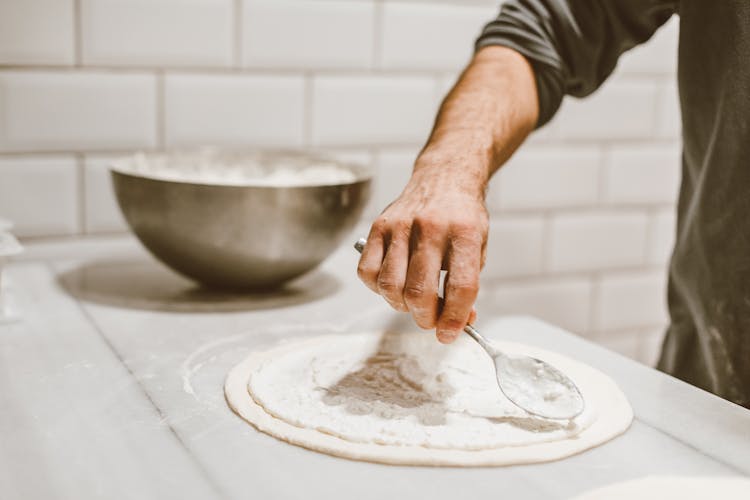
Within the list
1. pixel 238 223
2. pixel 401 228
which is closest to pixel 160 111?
pixel 238 223

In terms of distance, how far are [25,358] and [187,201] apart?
9.7 inches

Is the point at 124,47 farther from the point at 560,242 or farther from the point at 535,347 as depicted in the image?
the point at 560,242

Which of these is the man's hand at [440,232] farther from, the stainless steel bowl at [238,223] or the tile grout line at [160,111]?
the tile grout line at [160,111]

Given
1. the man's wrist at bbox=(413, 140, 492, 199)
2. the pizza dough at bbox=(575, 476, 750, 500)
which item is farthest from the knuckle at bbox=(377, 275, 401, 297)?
the pizza dough at bbox=(575, 476, 750, 500)

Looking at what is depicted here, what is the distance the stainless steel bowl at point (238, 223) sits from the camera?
37.7 inches

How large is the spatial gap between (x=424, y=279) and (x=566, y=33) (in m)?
0.48

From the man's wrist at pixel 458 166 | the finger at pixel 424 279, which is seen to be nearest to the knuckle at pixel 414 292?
the finger at pixel 424 279

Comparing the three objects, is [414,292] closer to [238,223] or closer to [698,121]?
[238,223]

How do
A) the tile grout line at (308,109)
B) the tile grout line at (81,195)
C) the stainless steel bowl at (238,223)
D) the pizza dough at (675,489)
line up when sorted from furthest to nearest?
the tile grout line at (308,109)
the tile grout line at (81,195)
the stainless steel bowl at (238,223)
the pizza dough at (675,489)

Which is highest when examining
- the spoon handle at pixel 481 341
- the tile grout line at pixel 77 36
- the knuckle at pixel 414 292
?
the tile grout line at pixel 77 36

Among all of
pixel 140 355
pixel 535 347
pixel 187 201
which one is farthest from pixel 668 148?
pixel 140 355

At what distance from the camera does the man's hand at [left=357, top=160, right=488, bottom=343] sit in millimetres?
698

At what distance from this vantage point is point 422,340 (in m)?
0.89

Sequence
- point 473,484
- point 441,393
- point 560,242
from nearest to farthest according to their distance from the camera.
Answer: point 473,484, point 441,393, point 560,242
